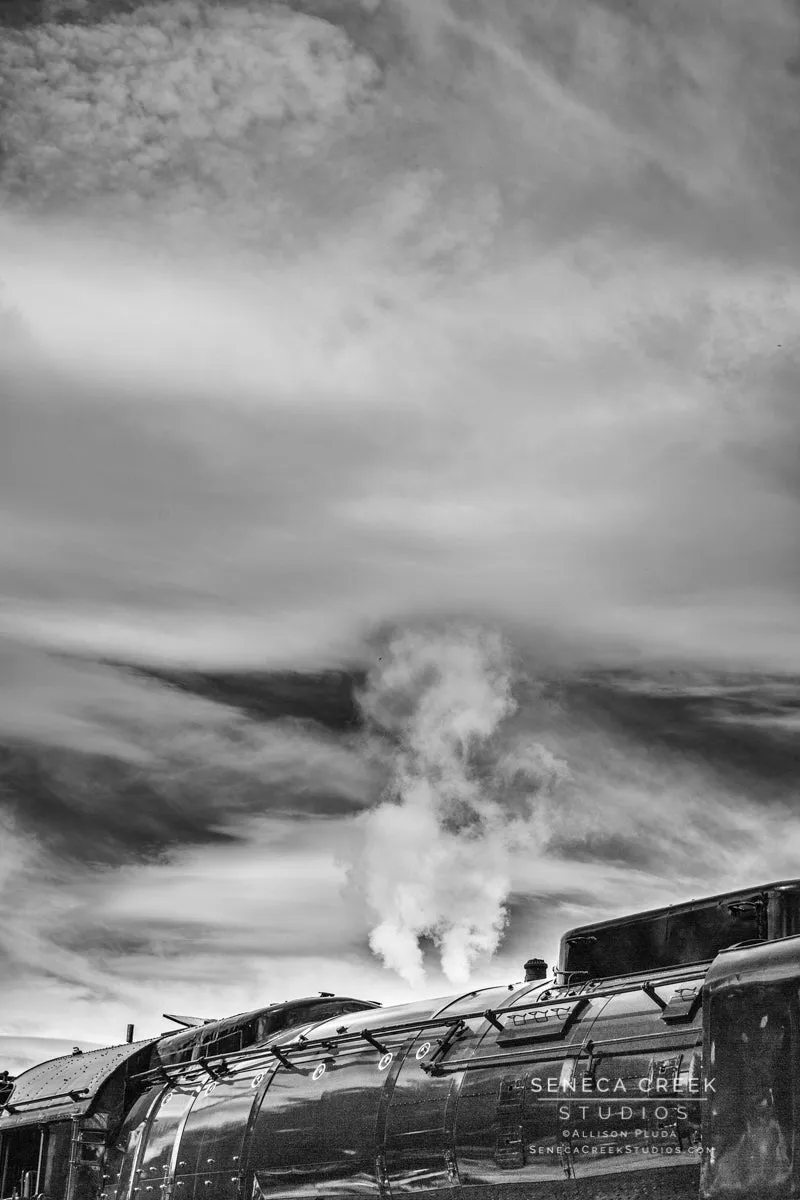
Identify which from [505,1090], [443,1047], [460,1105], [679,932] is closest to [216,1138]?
[443,1047]

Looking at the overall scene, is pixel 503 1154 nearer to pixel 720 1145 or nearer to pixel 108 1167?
pixel 720 1145

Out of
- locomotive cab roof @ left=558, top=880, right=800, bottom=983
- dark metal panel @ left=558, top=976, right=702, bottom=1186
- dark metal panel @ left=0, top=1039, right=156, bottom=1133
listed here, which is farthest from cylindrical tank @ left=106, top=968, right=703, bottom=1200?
dark metal panel @ left=0, top=1039, right=156, bottom=1133

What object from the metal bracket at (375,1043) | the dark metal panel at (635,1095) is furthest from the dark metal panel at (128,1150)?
the dark metal panel at (635,1095)

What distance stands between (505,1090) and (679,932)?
2.06 meters

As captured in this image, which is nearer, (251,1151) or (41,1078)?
(251,1151)

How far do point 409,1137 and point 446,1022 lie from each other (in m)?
1.09

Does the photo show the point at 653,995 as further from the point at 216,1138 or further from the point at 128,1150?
the point at 128,1150

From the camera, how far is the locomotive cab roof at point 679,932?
10508 mm

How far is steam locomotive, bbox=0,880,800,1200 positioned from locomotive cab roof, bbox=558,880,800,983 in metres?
0.02

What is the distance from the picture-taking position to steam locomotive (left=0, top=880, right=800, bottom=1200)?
28.0ft

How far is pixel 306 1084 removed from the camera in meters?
12.7

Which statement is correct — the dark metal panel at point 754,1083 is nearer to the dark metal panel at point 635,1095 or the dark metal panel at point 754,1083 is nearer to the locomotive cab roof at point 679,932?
the dark metal panel at point 635,1095

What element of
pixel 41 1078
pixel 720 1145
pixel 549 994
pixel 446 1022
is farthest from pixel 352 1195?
pixel 41 1078

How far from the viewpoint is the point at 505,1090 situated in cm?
1055
